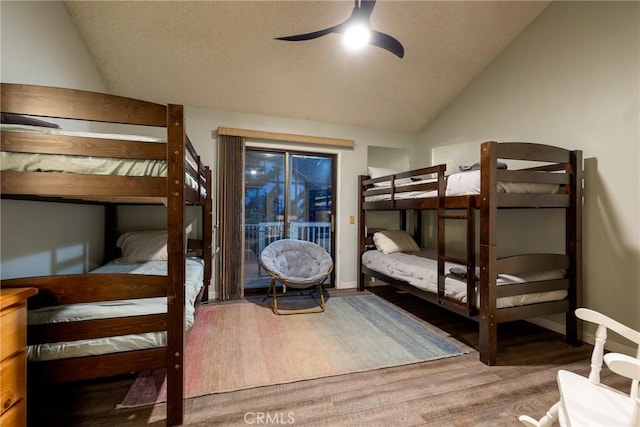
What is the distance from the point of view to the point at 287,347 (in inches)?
89.4

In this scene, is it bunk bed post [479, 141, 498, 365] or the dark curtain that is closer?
bunk bed post [479, 141, 498, 365]

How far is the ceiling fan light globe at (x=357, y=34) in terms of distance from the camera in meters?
A: 1.89

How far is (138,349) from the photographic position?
1.41m

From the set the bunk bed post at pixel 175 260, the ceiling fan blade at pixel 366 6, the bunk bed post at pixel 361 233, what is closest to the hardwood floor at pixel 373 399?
the bunk bed post at pixel 175 260

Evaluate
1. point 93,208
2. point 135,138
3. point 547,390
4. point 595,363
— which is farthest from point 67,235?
point 547,390

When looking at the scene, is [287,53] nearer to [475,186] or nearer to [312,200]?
[312,200]

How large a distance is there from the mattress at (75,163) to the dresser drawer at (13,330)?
0.63m

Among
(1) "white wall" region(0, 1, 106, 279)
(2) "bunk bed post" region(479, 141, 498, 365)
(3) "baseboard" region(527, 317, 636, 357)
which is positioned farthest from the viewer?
(3) "baseboard" region(527, 317, 636, 357)

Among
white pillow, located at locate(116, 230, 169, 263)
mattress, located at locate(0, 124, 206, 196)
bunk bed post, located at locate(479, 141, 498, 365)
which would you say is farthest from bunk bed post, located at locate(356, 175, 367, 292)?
mattress, located at locate(0, 124, 206, 196)

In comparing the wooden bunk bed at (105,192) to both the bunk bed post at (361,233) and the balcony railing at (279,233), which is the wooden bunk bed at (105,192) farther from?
the bunk bed post at (361,233)

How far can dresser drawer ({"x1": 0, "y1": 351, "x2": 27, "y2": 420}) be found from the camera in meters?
1.09

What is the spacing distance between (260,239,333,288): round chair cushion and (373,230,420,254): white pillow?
0.80 meters

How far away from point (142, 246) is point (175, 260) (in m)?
1.92

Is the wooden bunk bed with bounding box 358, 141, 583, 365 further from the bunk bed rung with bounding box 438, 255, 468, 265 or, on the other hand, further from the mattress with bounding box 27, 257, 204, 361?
the mattress with bounding box 27, 257, 204, 361
